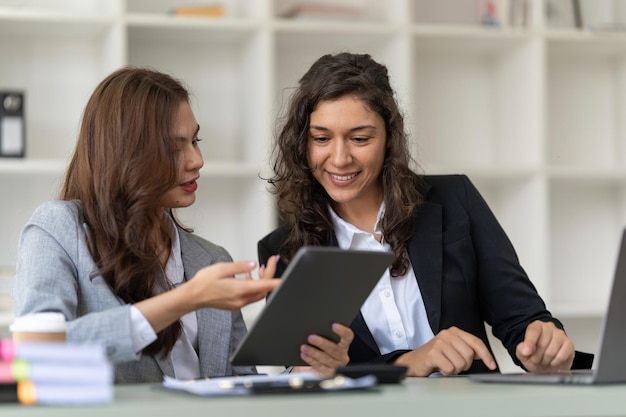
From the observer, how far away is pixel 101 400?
111 centimetres

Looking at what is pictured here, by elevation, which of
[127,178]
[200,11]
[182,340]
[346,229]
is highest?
[200,11]

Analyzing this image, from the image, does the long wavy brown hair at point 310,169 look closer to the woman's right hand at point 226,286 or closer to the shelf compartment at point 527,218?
the woman's right hand at point 226,286

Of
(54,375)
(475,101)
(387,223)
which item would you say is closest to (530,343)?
(387,223)

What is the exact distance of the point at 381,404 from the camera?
1.17 meters

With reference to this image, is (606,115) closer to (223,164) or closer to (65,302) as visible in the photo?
(223,164)

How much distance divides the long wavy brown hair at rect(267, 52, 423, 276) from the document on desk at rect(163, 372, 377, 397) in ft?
2.93

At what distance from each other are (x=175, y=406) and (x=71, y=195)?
3.21 ft

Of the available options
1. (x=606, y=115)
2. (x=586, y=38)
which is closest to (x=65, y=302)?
(x=586, y=38)

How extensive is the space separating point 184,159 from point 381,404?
1002mm

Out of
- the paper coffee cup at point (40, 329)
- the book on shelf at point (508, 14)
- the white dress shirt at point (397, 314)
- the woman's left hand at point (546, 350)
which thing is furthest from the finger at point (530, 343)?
the book on shelf at point (508, 14)

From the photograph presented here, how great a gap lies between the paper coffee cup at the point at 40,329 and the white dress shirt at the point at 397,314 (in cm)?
86

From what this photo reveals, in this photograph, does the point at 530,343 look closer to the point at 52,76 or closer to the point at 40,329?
the point at 40,329

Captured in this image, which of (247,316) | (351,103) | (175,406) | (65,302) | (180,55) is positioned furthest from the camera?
(180,55)

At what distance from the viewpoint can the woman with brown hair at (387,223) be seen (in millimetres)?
2188
